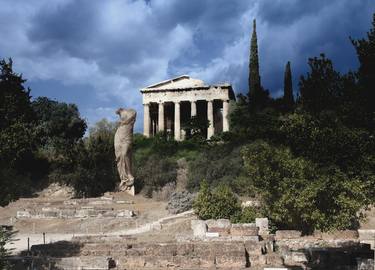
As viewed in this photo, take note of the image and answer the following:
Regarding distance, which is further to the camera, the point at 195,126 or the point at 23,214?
the point at 195,126

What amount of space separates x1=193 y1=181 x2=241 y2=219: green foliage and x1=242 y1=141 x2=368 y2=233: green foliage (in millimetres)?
1514

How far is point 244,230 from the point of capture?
1894cm

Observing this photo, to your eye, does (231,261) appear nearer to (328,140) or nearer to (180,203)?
(328,140)

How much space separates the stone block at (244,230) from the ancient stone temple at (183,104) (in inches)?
1596

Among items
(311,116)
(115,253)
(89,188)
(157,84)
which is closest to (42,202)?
(89,188)

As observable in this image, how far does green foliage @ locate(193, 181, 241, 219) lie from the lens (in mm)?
22438

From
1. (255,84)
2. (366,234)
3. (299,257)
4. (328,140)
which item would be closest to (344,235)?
(366,234)

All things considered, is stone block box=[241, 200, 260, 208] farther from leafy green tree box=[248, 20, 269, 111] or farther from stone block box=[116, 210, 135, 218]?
leafy green tree box=[248, 20, 269, 111]

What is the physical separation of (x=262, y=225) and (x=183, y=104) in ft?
151

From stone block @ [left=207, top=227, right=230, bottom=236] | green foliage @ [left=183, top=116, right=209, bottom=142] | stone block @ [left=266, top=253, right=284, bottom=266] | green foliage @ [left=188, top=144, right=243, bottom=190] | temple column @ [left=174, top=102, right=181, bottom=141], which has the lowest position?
stone block @ [left=266, top=253, right=284, bottom=266]

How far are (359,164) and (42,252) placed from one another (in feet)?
35.2

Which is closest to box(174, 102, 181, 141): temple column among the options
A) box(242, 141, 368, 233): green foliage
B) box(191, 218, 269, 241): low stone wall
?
box(242, 141, 368, 233): green foliage

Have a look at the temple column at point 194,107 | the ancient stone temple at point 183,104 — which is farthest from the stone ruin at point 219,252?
the temple column at point 194,107

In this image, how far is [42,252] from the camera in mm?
17266
